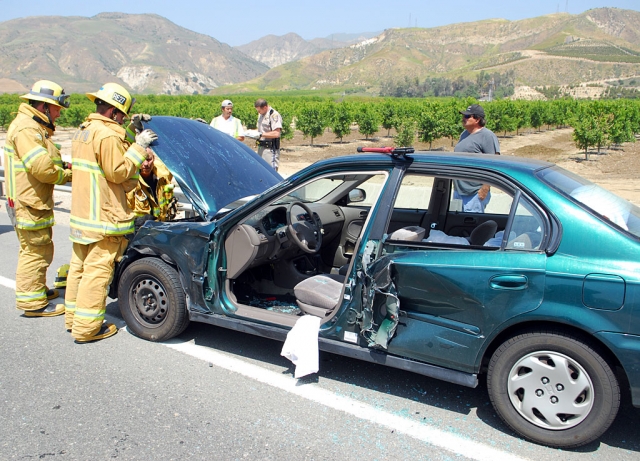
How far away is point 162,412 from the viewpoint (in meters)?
3.53

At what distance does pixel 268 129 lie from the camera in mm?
9453

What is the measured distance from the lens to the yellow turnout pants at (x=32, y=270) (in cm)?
516

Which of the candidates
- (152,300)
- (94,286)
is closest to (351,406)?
(152,300)

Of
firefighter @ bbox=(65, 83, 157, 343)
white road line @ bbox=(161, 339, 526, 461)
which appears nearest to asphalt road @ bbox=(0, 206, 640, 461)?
white road line @ bbox=(161, 339, 526, 461)

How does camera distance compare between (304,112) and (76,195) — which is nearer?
(76,195)

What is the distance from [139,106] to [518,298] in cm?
4602

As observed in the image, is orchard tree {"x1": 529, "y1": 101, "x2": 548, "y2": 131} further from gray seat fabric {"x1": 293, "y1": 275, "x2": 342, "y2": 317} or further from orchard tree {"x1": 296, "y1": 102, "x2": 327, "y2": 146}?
gray seat fabric {"x1": 293, "y1": 275, "x2": 342, "y2": 317}

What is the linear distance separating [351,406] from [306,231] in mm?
1426

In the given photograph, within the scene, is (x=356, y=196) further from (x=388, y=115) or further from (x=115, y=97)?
(x=388, y=115)

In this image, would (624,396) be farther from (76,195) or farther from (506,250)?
(76,195)

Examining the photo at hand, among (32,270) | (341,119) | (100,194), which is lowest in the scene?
(32,270)

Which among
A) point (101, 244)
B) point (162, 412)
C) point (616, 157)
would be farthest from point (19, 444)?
point (616, 157)

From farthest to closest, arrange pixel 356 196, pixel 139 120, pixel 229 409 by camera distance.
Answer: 1. pixel 356 196
2. pixel 139 120
3. pixel 229 409

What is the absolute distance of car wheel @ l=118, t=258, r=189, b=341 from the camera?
436cm
